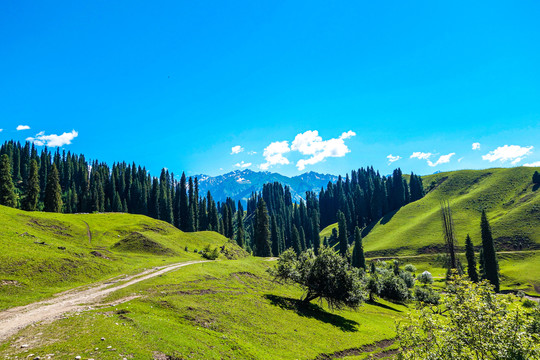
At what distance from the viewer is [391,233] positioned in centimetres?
17838

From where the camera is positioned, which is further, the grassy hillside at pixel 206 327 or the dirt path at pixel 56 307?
the dirt path at pixel 56 307

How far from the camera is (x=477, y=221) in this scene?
6220 inches

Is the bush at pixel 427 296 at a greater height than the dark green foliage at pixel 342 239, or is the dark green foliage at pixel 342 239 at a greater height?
the dark green foliage at pixel 342 239

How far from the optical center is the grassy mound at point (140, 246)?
71131 millimetres

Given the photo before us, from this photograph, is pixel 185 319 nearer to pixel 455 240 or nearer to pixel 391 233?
pixel 455 240

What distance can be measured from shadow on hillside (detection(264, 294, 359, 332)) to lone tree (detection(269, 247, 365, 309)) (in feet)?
6.60

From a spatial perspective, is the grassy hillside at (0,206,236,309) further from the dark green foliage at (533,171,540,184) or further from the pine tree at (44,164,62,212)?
the dark green foliage at (533,171,540,184)

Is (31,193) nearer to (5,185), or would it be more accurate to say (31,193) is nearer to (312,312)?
(5,185)

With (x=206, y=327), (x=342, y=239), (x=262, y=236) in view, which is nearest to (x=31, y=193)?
(x=262, y=236)

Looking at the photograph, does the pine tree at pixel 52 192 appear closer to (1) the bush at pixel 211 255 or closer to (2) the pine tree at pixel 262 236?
(1) the bush at pixel 211 255

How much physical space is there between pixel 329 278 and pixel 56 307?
3803 centimetres

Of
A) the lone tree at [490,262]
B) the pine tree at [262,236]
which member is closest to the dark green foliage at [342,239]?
the pine tree at [262,236]

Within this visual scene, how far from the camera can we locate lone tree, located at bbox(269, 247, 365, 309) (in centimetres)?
4784

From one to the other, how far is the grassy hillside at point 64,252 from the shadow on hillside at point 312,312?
27.2 meters
